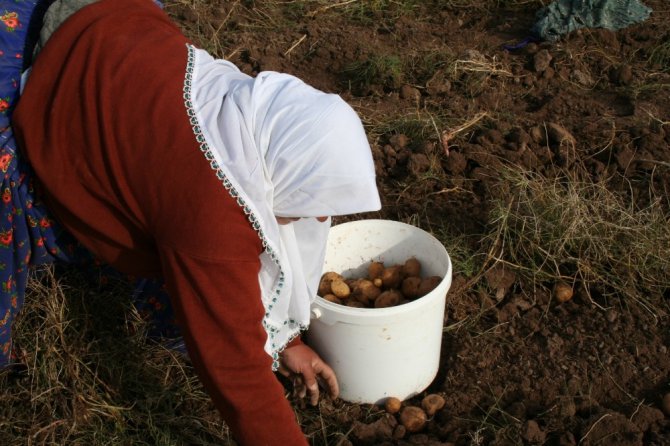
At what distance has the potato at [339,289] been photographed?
2.44 meters

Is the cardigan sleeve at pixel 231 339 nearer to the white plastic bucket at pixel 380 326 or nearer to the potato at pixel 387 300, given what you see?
the white plastic bucket at pixel 380 326

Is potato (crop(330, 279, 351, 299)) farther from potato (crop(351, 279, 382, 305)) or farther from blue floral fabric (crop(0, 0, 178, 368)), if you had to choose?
blue floral fabric (crop(0, 0, 178, 368))

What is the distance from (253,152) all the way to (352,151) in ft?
0.69


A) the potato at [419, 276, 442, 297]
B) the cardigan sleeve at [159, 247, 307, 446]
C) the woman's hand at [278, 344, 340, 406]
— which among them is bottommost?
the woman's hand at [278, 344, 340, 406]

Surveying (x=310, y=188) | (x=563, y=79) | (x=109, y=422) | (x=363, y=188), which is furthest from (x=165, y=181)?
(x=563, y=79)

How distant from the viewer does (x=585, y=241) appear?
2.70 meters

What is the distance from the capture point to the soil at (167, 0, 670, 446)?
91.4 inches

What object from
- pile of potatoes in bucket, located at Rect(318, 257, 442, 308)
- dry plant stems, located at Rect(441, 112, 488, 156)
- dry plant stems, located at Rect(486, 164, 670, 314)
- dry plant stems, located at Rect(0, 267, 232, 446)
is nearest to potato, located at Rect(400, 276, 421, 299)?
pile of potatoes in bucket, located at Rect(318, 257, 442, 308)

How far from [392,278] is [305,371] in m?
0.42

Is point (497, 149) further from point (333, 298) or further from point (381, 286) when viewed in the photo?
point (333, 298)

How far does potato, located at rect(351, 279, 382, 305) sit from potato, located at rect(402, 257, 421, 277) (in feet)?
0.39

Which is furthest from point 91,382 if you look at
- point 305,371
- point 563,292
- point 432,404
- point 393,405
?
point 563,292

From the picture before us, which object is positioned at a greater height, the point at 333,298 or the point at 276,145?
the point at 276,145

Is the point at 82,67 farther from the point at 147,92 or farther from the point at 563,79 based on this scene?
the point at 563,79
